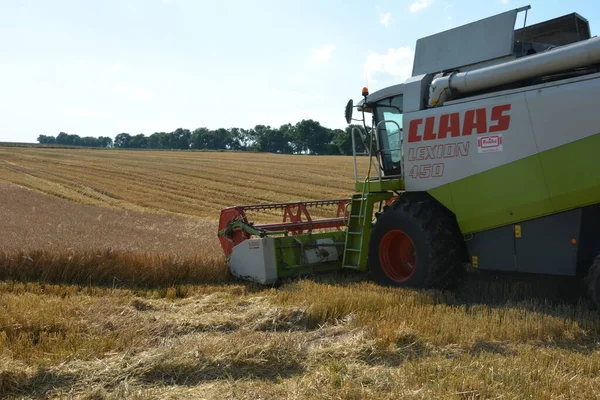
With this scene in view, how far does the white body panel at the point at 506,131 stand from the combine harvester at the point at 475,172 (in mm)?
11

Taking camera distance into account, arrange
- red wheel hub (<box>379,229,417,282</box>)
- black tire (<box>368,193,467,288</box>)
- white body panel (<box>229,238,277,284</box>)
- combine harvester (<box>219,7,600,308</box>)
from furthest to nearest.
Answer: white body panel (<box>229,238,277,284</box>), red wheel hub (<box>379,229,417,282</box>), black tire (<box>368,193,467,288</box>), combine harvester (<box>219,7,600,308</box>)

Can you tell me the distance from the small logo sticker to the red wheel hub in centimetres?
153

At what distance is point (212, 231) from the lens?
1120 cm

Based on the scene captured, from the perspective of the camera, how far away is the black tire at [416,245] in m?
6.12

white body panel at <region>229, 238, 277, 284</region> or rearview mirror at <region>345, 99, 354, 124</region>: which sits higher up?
rearview mirror at <region>345, 99, 354, 124</region>

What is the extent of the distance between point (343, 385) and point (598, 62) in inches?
139

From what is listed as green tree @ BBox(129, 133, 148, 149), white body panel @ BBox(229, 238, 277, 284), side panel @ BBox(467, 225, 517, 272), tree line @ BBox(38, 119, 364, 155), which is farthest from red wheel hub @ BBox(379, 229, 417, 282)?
green tree @ BBox(129, 133, 148, 149)

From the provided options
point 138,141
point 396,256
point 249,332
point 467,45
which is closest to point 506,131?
point 467,45

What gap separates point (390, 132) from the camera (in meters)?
7.16

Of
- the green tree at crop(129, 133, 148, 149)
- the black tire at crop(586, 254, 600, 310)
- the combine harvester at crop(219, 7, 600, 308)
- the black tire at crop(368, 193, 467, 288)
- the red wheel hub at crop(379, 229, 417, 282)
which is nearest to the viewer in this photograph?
the black tire at crop(586, 254, 600, 310)

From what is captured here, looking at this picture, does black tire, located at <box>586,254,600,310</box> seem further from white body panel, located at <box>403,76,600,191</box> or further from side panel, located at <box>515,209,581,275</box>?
white body panel, located at <box>403,76,600,191</box>

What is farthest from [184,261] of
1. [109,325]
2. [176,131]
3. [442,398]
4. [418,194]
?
[176,131]

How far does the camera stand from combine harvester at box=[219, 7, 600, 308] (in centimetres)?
506

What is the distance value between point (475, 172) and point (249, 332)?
2.79 m
